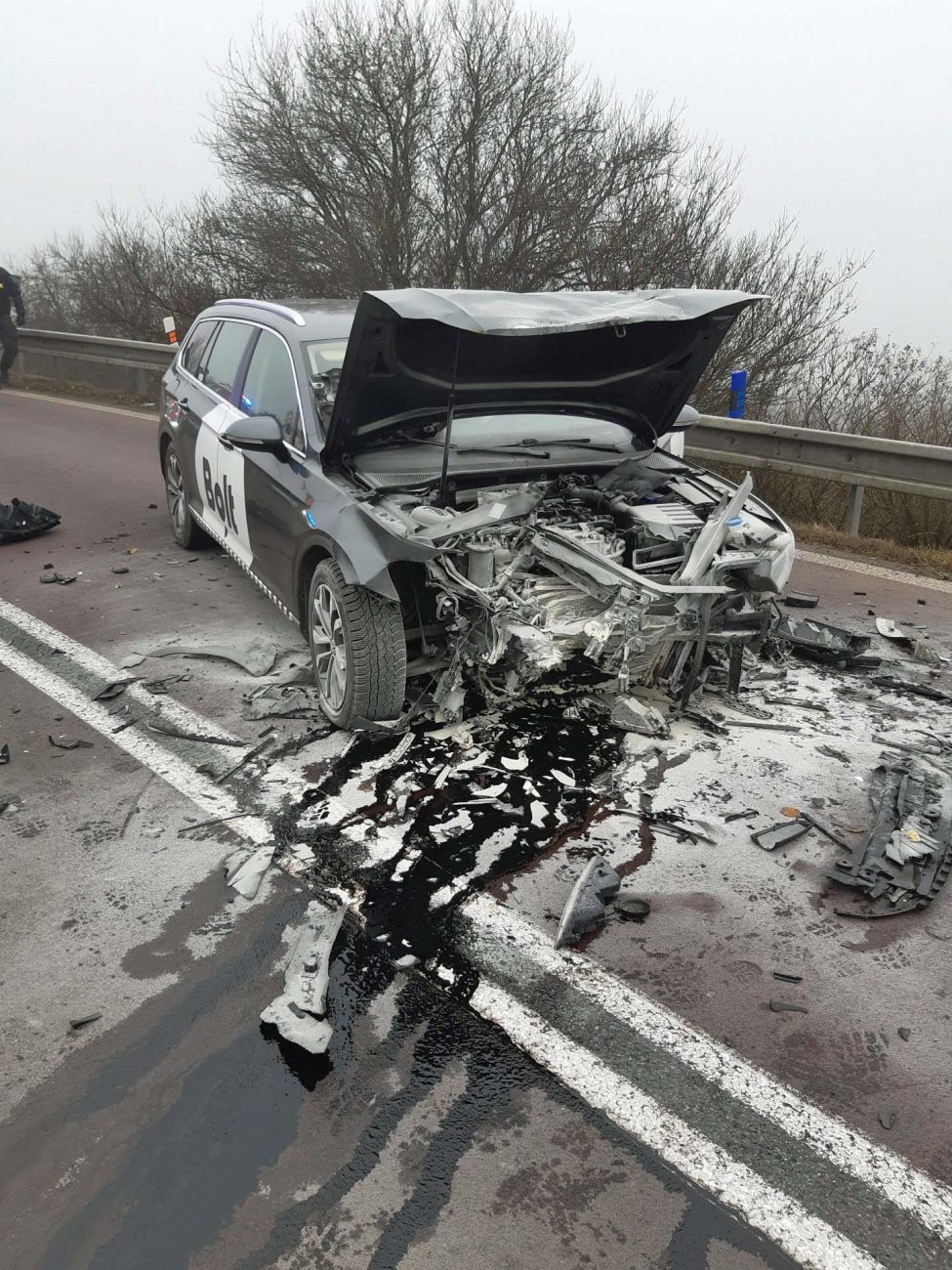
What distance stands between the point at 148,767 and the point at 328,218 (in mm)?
12748

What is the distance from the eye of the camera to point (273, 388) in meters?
5.31

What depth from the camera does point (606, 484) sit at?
5273 mm

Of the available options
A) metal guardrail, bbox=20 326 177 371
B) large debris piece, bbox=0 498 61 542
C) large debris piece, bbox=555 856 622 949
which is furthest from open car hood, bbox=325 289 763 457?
metal guardrail, bbox=20 326 177 371

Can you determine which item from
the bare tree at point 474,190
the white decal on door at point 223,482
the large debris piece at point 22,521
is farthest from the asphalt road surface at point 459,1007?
the bare tree at point 474,190

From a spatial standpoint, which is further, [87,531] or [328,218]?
[328,218]

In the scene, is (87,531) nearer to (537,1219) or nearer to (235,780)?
(235,780)

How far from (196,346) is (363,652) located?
3.48 metres

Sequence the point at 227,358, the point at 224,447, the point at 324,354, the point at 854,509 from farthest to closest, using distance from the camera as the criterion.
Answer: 1. the point at 854,509
2. the point at 227,358
3. the point at 224,447
4. the point at 324,354

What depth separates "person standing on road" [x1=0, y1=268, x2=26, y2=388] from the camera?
52.0 feet

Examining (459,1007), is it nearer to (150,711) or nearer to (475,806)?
(475,806)

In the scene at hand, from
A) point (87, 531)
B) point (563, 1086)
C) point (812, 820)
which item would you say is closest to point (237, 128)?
point (87, 531)

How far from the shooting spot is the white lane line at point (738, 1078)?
7.74ft

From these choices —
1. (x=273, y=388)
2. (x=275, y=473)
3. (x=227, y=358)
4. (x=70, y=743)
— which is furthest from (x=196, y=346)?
(x=70, y=743)

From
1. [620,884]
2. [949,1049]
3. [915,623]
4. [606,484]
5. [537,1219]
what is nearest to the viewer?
[537,1219]
